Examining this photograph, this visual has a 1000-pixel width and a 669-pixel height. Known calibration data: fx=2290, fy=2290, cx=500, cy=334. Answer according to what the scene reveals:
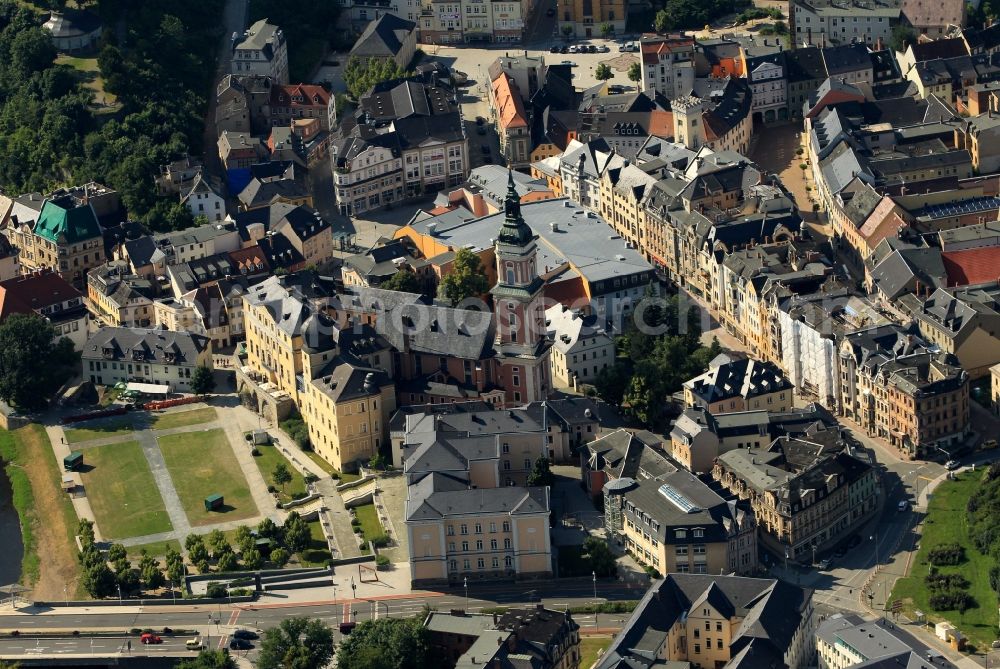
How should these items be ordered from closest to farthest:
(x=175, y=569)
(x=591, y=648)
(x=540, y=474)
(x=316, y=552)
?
(x=591, y=648)
(x=175, y=569)
(x=316, y=552)
(x=540, y=474)

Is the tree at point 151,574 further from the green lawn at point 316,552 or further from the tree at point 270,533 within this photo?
the green lawn at point 316,552

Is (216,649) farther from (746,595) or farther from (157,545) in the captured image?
(746,595)

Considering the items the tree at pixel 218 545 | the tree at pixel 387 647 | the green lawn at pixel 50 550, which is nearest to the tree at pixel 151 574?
the tree at pixel 218 545

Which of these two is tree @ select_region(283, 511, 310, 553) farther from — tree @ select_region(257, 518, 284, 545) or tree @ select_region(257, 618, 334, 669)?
tree @ select_region(257, 618, 334, 669)

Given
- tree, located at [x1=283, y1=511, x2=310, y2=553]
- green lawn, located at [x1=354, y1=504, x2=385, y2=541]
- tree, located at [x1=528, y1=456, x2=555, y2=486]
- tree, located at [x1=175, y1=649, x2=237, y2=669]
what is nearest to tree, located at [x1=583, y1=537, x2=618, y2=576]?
tree, located at [x1=528, y1=456, x2=555, y2=486]

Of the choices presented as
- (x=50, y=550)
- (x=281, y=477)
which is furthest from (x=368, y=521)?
→ (x=50, y=550)

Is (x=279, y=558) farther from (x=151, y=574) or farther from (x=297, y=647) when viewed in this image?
(x=297, y=647)

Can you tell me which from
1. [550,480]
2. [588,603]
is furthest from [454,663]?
[550,480]
